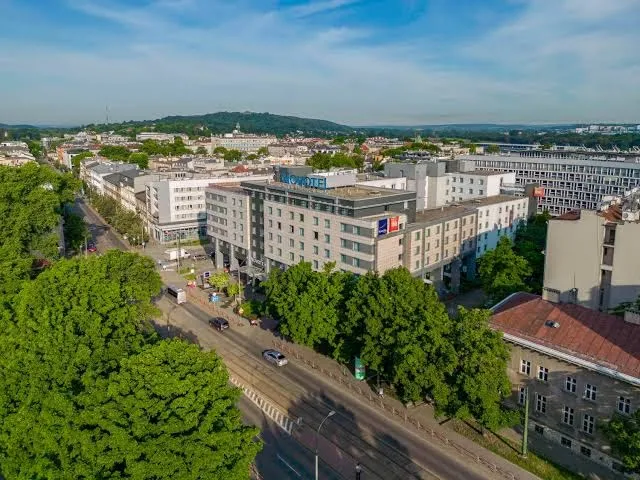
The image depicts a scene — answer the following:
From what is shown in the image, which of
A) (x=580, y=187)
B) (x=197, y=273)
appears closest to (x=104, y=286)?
(x=197, y=273)

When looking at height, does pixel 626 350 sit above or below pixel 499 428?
above

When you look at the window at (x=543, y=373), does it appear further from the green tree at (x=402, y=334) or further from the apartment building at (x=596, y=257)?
the apartment building at (x=596, y=257)

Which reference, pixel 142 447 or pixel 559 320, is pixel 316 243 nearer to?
pixel 559 320

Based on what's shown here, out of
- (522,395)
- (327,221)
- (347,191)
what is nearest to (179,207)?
(347,191)

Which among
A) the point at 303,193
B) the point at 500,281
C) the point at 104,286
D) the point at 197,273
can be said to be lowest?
the point at 197,273

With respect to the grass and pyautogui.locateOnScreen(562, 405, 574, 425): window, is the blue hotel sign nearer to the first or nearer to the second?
the grass

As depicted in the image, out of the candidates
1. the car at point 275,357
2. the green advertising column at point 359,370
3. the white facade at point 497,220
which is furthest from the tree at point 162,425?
the white facade at point 497,220

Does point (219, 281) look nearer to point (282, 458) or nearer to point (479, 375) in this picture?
point (282, 458)
